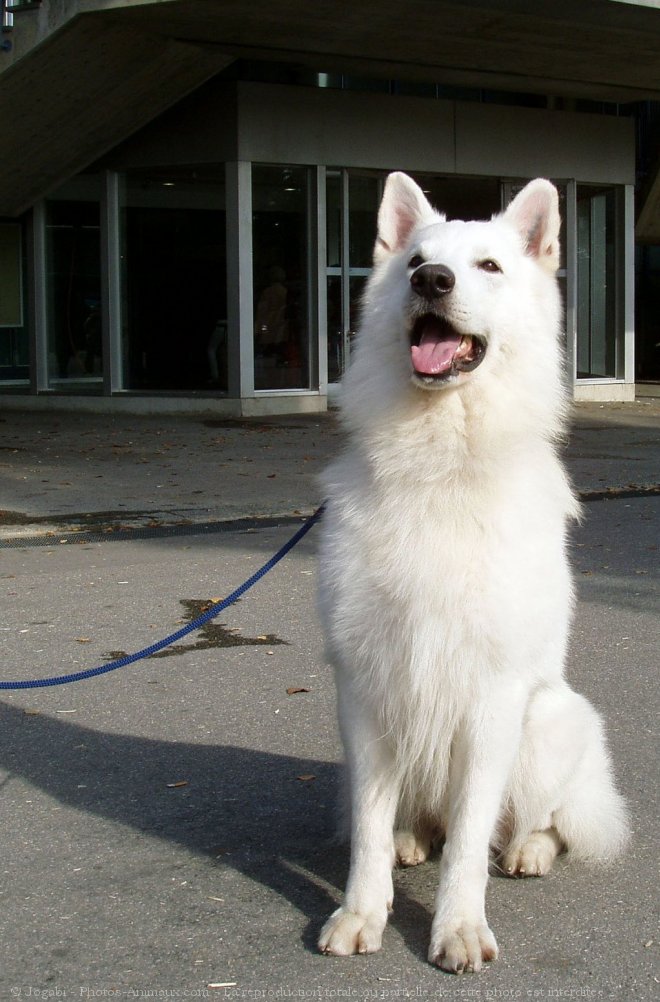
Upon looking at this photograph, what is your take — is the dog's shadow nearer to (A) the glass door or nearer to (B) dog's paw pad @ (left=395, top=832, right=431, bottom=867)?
(B) dog's paw pad @ (left=395, top=832, right=431, bottom=867)

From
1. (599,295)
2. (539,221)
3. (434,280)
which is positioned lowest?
(434,280)

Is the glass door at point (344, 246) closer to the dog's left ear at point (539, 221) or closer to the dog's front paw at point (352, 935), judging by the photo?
the dog's left ear at point (539, 221)

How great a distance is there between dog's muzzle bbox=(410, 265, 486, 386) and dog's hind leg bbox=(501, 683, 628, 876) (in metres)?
0.97

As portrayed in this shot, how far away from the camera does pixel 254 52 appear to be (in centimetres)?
1945

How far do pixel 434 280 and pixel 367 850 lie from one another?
1572 mm

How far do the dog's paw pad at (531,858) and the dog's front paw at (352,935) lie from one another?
621 millimetres

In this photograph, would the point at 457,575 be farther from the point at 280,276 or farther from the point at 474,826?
the point at 280,276

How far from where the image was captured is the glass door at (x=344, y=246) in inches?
834

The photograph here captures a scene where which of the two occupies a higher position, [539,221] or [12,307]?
[12,307]

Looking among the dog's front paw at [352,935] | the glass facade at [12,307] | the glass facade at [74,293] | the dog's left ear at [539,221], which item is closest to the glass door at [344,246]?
the glass facade at [74,293]

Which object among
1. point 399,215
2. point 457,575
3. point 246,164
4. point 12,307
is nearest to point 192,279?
point 246,164

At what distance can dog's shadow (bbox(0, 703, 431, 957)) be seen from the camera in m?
3.84

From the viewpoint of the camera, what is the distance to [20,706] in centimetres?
573

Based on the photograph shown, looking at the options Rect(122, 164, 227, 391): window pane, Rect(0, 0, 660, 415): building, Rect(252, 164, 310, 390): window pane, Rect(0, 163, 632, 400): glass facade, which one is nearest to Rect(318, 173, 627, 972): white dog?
Rect(0, 0, 660, 415): building
